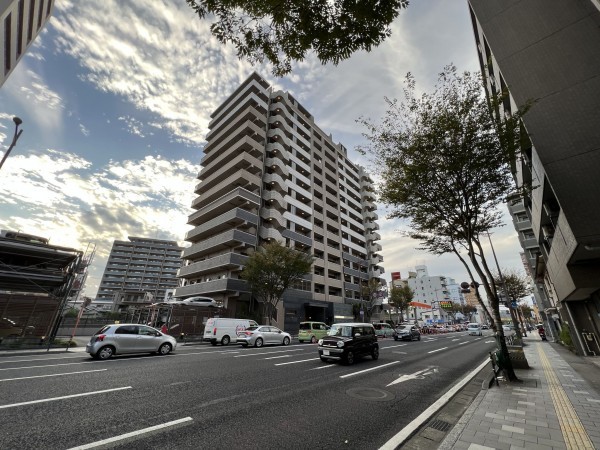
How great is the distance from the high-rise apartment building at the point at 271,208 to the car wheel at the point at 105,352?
17601 mm

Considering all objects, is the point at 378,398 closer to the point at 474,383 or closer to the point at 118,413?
→ the point at 474,383

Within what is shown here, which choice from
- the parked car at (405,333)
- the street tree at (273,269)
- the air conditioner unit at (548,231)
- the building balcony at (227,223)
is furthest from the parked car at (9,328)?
the parked car at (405,333)

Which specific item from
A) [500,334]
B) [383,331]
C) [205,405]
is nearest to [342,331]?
[500,334]

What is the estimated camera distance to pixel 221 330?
19234 millimetres

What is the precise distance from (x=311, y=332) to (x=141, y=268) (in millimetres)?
99567

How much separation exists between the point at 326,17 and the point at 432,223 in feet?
30.2

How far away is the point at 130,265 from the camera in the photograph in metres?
99.9

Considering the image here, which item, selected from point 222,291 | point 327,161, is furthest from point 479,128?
point 327,161

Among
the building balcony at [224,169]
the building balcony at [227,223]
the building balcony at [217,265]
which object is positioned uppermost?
the building balcony at [224,169]

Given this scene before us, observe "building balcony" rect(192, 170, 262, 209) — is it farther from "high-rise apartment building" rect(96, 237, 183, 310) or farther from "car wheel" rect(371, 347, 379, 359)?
"high-rise apartment building" rect(96, 237, 183, 310)

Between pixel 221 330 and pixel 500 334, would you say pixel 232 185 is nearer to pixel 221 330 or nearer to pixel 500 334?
pixel 221 330

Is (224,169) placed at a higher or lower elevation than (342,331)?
higher

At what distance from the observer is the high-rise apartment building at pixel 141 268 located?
96625 millimetres

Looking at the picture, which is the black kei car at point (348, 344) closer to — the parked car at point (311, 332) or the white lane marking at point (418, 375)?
the white lane marking at point (418, 375)
